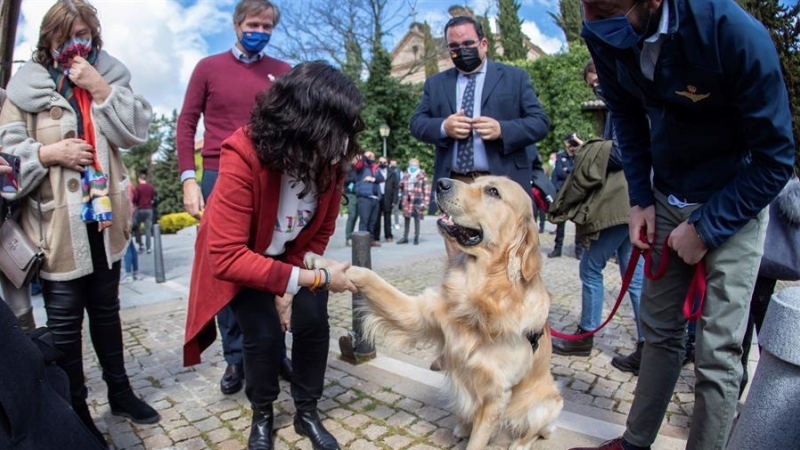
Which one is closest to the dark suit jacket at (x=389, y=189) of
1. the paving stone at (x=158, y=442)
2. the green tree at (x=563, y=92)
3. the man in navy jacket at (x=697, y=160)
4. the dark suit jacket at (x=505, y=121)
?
the dark suit jacket at (x=505, y=121)

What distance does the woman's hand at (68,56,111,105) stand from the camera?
2.37 m

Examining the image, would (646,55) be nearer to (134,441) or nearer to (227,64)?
(227,64)

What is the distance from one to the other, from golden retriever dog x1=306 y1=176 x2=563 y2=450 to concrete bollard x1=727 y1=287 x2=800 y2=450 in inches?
43.7

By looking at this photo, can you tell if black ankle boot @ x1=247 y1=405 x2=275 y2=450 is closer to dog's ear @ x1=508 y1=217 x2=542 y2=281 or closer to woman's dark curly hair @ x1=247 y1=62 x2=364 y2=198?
woman's dark curly hair @ x1=247 y1=62 x2=364 y2=198

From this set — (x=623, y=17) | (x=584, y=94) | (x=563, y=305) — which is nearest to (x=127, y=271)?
(x=563, y=305)

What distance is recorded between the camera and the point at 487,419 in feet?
7.89

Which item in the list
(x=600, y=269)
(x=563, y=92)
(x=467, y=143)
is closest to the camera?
(x=467, y=143)

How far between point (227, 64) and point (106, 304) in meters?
1.64

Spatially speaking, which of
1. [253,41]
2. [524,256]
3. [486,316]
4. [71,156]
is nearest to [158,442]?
[71,156]

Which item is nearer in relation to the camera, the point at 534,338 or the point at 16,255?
the point at 16,255

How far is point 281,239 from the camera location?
2445 mm

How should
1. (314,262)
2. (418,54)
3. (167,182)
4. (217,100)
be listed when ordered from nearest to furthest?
(314,262) < (217,100) < (167,182) < (418,54)

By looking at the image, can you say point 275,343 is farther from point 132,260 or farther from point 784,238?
point 132,260

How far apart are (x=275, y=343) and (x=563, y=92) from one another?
2020 cm
